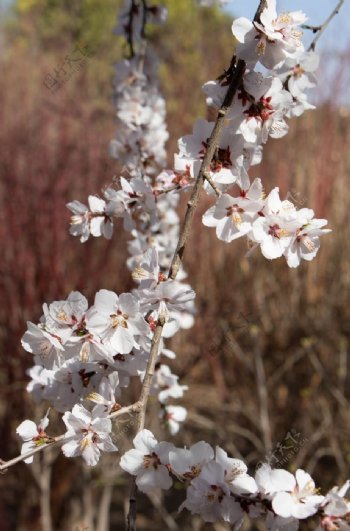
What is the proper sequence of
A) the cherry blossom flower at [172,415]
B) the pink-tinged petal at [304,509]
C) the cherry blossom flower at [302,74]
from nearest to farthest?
the pink-tinged petal at [304,509] < the cherry blossom flower at [302,74] < the cherry blossom flower at [172,415]

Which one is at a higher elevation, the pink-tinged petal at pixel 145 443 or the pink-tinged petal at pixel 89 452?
the pink-tinged petal at pixel 145 443

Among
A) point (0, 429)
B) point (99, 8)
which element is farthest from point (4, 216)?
point (99, 8)

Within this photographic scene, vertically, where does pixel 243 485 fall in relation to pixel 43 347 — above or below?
below

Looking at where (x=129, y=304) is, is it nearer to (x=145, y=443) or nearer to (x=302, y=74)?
(x=145, y=443)

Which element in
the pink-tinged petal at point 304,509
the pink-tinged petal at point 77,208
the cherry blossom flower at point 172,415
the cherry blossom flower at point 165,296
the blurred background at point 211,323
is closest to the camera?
the pink-tinged petal at point 304,509

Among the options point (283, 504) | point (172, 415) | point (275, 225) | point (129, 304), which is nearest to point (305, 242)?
point (275, 225)

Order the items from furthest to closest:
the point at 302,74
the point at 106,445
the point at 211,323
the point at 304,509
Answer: the point at 211,323 < the point at 302,74 < the point at 106,445 < the point at 304,509

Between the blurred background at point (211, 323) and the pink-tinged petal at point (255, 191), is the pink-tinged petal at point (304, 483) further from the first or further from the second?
the blurred background at point (211, 323)

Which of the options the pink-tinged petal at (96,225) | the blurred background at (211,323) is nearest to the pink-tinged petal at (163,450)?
the pink-tinged petal at (96,225)

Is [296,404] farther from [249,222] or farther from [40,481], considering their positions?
[249,222]
